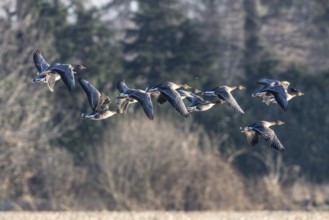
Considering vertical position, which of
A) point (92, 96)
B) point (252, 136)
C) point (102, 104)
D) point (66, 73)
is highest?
point (66, 73)

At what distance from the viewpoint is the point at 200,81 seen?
34.9m

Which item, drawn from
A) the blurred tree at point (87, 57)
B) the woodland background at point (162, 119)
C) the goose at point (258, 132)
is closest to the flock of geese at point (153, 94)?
the goose at point (258, 132)

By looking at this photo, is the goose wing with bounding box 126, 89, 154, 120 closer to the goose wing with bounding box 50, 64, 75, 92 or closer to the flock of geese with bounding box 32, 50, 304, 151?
the flock of geese with bounding box 32, 50, 304, 151

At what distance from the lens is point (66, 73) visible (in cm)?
1222

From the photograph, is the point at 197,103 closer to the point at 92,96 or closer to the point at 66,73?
the point at 92,96

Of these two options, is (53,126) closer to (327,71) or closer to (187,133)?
(187,133)

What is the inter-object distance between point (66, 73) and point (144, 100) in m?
0.94

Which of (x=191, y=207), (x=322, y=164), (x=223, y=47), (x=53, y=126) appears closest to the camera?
(x=191, y=207)

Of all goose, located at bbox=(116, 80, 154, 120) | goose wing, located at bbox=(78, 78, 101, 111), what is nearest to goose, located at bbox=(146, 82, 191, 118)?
goose, located at bbox=(116, 80, 154, 120)

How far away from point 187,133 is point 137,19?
24.1 feet

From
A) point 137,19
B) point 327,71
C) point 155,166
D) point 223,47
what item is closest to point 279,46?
point 223,47

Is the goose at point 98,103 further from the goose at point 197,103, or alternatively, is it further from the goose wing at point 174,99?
the goose at point 197,103

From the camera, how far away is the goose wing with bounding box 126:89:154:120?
39.3 ft

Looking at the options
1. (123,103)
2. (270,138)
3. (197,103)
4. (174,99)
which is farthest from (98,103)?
(270,138)
